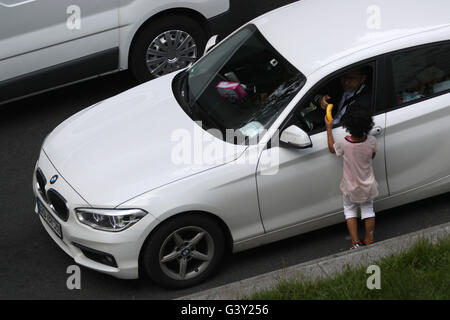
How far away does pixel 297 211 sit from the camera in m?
6.23

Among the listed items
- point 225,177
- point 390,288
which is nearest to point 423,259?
point 390,288

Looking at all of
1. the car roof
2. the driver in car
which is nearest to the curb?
the driver in car

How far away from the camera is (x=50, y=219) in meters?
6.39

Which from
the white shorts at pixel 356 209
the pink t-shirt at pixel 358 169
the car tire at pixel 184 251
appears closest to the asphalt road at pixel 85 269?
the car tire at pixel 184 251

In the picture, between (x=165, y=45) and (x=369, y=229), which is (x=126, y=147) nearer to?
(x=369, y=229)

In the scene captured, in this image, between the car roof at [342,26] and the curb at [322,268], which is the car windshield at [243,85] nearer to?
the car roof at [342,26]

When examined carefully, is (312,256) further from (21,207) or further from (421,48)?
(21,207)

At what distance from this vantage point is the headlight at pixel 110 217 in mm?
5805

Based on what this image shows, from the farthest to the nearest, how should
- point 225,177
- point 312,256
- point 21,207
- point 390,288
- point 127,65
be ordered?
point 127,65 < point 21,207 < point 312,256 < point 225,177 < point 390,288

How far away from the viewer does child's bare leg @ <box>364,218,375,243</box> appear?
248 inches

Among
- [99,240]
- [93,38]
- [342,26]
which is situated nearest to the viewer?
[99,240]

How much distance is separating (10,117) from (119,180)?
11.4 feet

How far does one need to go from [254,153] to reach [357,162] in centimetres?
77

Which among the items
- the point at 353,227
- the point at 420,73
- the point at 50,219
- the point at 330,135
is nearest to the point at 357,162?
the point at 330,135
